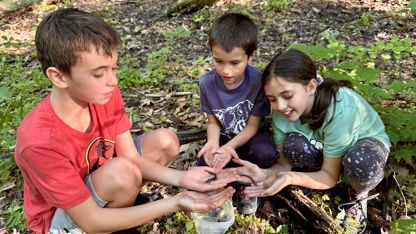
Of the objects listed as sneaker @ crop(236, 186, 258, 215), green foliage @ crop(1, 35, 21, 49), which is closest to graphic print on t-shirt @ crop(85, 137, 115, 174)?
sneaker @ crop(236, 186, 258, 215)

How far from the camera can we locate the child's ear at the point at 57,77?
215cm

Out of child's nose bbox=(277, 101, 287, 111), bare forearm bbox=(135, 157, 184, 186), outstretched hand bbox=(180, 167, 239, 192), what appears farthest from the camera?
bare forearm bbox=(135, 157, 184, 186)

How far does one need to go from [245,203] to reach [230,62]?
1054mm

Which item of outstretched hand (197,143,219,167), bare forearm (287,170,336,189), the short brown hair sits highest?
the short brown hair

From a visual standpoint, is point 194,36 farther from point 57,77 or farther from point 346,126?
point 57,77

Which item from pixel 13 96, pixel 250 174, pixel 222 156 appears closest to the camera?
pixel 250 174

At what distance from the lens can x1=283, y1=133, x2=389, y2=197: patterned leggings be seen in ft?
8.42

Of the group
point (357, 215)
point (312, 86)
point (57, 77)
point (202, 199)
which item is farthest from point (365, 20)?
point (57, 77)

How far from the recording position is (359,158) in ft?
8.41

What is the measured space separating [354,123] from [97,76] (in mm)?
1712

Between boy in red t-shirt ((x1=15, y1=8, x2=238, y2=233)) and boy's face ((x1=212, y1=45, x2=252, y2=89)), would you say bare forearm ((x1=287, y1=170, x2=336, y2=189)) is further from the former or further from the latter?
boy's face ((x1=212, y1=45, x2=252, y2=89))

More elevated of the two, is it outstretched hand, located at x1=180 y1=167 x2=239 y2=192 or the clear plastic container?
outstretched hand, located at x1=180 y1=167 x2=239 y2=192

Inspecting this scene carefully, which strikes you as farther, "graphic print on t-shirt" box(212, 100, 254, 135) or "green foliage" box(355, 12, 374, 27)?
"green foliage" box(355, 12, 374, 27)

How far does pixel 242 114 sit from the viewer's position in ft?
10.0
